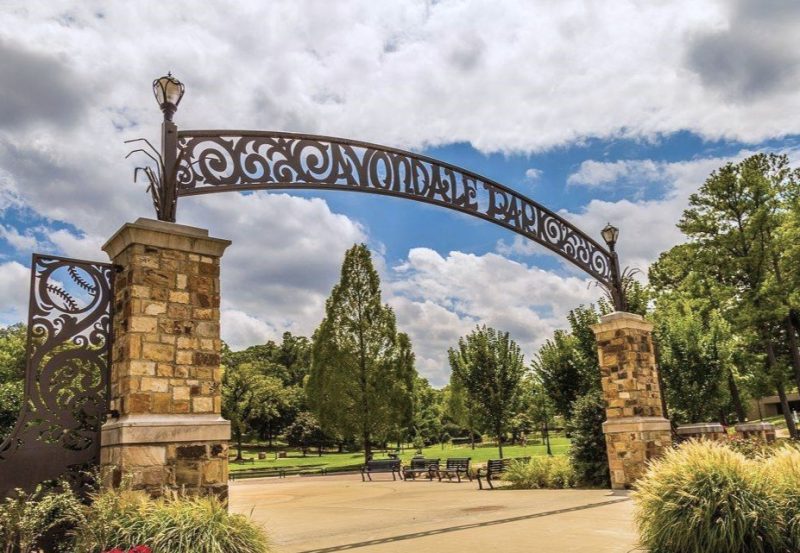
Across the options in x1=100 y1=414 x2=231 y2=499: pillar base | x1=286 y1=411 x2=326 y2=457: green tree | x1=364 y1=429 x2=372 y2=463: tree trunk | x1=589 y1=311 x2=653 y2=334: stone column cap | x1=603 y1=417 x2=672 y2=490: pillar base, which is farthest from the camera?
x1=286 y1=411 x2=326 y2=457: green tree

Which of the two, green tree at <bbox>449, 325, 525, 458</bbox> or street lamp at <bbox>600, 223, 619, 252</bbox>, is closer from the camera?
street lamp at <bbox>600, 223, 619, 252</bbox>

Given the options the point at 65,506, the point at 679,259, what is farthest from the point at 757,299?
the point at 65,506

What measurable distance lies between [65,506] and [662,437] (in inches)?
416

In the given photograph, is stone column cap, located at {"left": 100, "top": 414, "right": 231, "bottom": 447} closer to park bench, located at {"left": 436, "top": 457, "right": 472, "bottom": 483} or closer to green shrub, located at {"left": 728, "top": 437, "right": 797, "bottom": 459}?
green shrub, located at {"left": 728, "top": 437, "right": 797, "bottom": 459}

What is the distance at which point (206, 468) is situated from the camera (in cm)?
664

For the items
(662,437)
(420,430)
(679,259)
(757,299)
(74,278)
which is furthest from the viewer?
(420,430)

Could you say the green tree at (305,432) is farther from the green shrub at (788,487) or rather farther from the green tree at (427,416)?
the green shrub at (788,487)

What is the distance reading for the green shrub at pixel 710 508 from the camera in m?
5.68

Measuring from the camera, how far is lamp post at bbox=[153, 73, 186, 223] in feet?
23.9

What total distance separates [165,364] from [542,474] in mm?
10805

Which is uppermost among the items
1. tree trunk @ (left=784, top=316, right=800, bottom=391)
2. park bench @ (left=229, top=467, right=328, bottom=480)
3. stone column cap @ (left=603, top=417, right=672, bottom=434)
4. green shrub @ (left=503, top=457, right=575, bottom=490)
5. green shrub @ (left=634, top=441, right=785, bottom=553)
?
tree trunk @ (left=784, top=316, right=800, bottom=391)

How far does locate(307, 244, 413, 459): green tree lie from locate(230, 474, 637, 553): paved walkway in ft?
53.3

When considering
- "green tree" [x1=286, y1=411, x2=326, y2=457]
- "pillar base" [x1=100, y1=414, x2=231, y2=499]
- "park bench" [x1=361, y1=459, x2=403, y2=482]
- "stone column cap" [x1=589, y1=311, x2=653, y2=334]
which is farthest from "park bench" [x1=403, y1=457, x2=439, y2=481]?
"green tree" [x1=286, y1=411, x2=326, y2=457]

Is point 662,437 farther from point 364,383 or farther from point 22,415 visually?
point 364,383
